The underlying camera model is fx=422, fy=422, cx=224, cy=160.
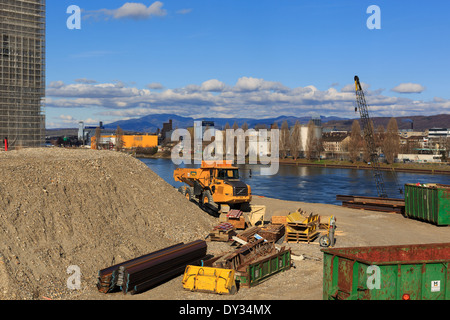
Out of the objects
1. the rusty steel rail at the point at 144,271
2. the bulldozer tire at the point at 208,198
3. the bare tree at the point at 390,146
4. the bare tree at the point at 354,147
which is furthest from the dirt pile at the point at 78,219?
the bare tree at the point at 354,147

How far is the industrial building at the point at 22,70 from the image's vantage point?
9406cm

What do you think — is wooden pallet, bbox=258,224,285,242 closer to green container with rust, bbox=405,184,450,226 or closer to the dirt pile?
the dirt pile

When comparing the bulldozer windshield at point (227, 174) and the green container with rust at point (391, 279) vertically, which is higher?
the bulldozer windshield at point (227, 174)

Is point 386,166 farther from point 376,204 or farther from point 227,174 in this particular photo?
point 227,174

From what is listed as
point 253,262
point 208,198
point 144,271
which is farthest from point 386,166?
point 144,271

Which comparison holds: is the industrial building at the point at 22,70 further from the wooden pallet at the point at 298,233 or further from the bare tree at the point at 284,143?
the wooden pallet at the point at 298,233

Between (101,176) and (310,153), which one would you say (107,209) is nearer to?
(101,176)

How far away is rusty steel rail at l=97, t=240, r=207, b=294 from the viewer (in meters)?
15.2

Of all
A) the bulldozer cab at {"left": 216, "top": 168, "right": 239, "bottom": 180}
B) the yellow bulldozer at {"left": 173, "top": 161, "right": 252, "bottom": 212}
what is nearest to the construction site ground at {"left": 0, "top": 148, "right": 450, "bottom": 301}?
the yellow bulldozer at {"left": 173, "top": 161, "right": 252, "bottom": 212}

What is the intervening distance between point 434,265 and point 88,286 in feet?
39.0

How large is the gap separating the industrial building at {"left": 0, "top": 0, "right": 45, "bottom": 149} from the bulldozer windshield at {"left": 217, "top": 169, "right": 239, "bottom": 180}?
77.6 m

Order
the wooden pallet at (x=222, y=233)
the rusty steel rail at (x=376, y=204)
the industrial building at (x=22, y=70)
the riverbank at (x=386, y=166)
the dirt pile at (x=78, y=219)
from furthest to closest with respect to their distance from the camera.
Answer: the riverbank at (x=386, y=166)
the industrial building at (x=22, y=70)
the rusty steel rail at (x=376, y=204)
the wooden pallet at (x=222, y=233)
the dirt pile at (x=78, y=219)

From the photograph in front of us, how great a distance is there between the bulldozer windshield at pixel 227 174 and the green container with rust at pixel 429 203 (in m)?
12.9

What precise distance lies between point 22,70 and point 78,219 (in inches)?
3455
